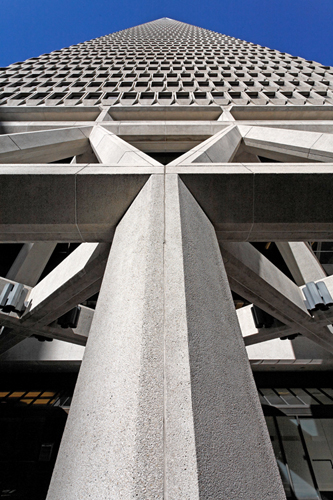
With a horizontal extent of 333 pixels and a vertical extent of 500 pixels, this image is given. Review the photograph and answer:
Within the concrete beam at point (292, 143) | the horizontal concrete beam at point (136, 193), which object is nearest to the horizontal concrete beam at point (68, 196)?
the horizontal concrete beam at point (136, 193)

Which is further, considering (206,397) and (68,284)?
(68,284)

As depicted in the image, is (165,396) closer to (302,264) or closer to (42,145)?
(42,145)

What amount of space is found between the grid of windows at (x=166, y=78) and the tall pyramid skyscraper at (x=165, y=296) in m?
1.68

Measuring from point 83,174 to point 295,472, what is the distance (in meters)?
17.2

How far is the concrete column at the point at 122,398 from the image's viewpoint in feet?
6.08

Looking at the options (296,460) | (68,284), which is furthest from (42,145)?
(296,460)

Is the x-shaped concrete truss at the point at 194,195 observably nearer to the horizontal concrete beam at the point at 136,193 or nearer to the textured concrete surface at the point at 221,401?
the horizontal concrete beam at the point at 136,193

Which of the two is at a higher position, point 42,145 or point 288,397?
point 42,145

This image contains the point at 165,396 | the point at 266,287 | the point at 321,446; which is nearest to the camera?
the point at 165,396

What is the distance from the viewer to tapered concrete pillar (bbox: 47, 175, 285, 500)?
185 cm

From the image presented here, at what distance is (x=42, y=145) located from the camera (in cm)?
897

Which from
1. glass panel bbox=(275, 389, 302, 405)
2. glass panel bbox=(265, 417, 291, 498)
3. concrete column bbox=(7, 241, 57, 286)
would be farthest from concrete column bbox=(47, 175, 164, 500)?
glass panel bbox=(275, 389, 302, 405)

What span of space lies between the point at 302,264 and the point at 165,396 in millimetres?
11320

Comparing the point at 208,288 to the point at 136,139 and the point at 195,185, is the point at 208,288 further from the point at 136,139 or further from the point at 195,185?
the point at 136,139
